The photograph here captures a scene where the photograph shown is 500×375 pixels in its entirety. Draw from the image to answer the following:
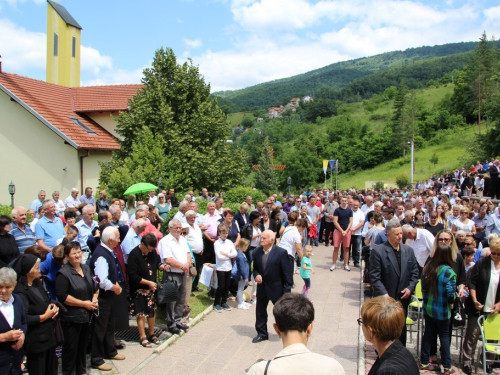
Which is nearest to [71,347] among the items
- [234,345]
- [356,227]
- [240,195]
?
[234,345]

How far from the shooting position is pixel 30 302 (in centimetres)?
535

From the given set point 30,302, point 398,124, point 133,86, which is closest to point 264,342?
point 30,302

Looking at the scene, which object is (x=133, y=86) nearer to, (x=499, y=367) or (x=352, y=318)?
(x=352, y=318)

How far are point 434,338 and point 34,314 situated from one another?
5.17m

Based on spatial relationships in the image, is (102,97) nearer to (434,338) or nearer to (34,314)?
(34,314)

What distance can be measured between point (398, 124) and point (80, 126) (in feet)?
203

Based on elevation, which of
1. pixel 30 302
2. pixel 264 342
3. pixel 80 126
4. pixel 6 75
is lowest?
pixel 264 342

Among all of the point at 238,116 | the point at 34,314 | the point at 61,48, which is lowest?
the point at 34,314

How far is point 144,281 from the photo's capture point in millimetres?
7137

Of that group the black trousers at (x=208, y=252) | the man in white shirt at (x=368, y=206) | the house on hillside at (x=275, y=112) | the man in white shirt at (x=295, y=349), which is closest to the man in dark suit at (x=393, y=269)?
the man in white shirt at (x=295, y=349)

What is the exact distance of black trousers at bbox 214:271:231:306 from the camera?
9383 millimetres

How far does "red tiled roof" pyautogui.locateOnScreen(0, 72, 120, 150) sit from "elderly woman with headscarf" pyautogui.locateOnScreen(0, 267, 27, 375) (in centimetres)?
2242

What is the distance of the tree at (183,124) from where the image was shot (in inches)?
1021

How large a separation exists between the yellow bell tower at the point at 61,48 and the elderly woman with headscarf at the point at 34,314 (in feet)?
122
